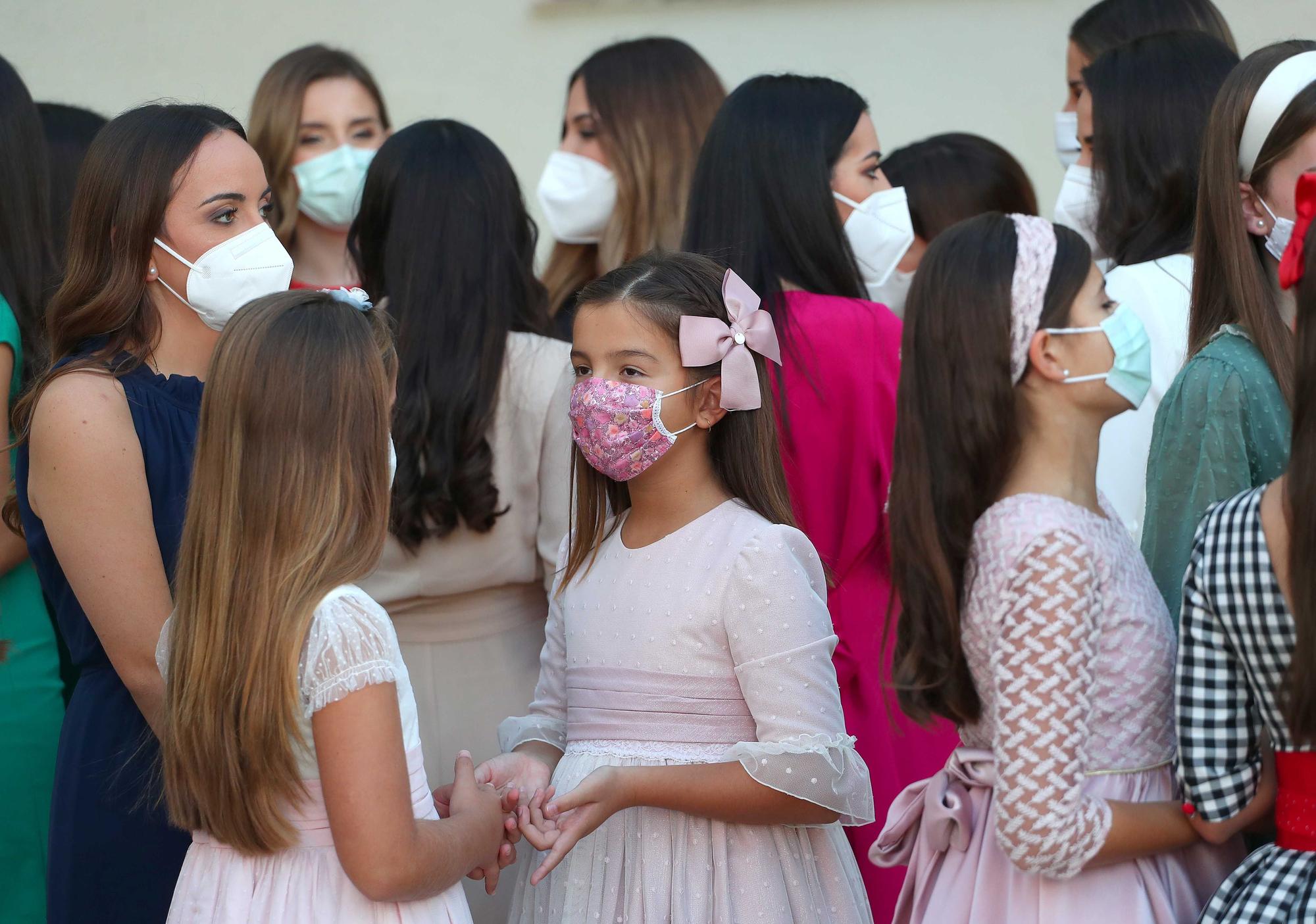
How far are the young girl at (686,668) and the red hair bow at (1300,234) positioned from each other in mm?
854

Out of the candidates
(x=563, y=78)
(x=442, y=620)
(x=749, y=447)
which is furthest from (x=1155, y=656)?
(x=563, y=78)

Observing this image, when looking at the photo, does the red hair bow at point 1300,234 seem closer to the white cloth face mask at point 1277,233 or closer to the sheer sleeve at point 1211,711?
the sheer sleeve at point 1211,711

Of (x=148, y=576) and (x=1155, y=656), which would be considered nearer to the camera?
(x=1155, y=656)

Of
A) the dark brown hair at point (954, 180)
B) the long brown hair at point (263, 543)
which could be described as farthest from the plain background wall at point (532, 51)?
the long brown hair at point (263, 543)

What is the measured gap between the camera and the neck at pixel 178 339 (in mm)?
2639

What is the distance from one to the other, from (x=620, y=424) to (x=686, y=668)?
417 mm

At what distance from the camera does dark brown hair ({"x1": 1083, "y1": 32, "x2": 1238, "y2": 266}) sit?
10.7ft

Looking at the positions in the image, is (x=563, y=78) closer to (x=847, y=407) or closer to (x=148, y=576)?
(x=847, y=407)

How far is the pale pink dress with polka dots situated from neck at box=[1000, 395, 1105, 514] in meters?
0.44

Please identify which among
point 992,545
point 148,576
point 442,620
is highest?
point 992,545

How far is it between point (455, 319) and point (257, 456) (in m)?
1.19

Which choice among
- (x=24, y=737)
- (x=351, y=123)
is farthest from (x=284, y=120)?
(x=24, y=737)

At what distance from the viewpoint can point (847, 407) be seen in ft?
9.90

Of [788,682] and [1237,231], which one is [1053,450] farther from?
[1237,231]
